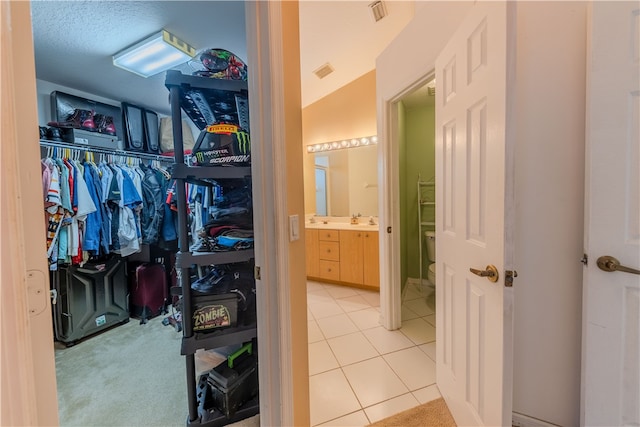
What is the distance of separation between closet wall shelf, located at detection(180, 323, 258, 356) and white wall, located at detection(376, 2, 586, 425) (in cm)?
137

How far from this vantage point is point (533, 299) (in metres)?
1.21

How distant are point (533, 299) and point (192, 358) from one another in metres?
1.71

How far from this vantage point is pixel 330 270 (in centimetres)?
345

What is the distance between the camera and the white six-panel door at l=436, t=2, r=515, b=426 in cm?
95

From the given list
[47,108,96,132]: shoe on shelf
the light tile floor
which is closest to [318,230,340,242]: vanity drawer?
the light tile floor

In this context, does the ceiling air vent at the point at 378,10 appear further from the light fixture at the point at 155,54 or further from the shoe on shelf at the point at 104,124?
the shoe on shelf at the point at 104,124

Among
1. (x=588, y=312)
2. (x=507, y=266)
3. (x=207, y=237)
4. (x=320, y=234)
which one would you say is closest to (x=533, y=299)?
(x=588, y=312)

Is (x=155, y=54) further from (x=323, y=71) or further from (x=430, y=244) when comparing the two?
(x=430, y=244)

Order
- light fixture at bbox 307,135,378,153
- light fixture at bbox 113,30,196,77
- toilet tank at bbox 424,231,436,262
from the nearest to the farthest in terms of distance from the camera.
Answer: light fixture at bbox 113,30,196,77, toilet tank at bbox 424,231,436,262, light fixture at bbox 307,135,378,153

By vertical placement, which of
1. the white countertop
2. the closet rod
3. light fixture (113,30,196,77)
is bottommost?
the white countertop

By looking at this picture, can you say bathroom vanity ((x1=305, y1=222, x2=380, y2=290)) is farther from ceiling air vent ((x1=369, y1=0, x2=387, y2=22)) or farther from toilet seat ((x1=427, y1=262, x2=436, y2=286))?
ceiling air vent ((x1=369, y1=0, x2=387, y2=22))

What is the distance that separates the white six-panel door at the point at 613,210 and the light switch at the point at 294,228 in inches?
47.5

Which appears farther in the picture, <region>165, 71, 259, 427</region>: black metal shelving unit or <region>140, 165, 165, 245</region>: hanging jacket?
<region>140, 165, 165, 245</region>: hanging jacket

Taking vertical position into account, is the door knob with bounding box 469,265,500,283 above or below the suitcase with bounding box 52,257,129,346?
above
